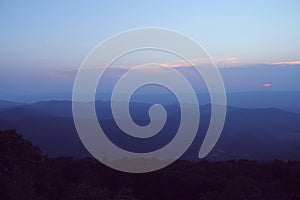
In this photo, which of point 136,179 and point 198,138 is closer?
point 136,179

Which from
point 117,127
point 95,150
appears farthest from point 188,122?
point 117,127

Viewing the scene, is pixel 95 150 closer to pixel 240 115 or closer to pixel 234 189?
pixel 234 189

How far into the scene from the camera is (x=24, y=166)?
13375mm

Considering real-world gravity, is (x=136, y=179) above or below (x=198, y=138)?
above

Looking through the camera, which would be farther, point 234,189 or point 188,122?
point 188,122

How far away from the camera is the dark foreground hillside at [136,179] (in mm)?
10914

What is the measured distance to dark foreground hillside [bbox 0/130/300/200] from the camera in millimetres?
10914

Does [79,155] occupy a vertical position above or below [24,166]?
below

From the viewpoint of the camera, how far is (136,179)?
18.2 metres

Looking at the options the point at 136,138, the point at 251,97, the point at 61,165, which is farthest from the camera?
the point at 251,97

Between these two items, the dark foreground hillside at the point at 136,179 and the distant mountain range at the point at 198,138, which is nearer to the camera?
the dark foreground hillside at the point at 136,179

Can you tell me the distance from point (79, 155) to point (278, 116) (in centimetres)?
5473

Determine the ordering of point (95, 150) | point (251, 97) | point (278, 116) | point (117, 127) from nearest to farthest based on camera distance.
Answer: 1. point (95, 150)
2. point (117, 127)
3. point (278, 116)
4. point (251, 97)

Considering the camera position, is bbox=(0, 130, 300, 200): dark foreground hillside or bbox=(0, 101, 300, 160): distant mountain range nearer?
bbox=(0, 130, 300, 200): dark foreground hillside
